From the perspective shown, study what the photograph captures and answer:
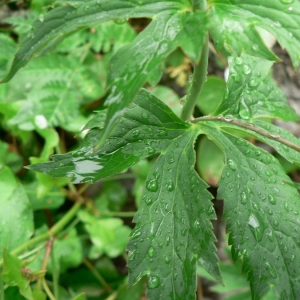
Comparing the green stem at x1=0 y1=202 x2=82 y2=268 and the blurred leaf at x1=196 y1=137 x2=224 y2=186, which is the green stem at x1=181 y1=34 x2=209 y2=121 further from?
the blurred leaf at x1=196 y1=137 x2=224 y2=186

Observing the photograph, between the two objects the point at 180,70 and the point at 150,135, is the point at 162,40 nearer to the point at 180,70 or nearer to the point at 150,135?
the point at 150,135

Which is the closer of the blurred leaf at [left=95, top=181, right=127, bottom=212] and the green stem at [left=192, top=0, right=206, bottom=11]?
the green stem at [left=192, top=0, right=206, bottom=11]

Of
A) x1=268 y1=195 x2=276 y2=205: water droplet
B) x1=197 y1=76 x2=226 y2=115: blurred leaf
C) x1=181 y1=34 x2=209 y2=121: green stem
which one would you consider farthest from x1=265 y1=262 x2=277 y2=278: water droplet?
x1=197 y1=76 x2=226 y2=115: blurred leaf

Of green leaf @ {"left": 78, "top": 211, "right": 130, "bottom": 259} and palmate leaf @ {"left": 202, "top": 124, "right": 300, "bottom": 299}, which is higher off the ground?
palmate leaf @ {"left": 202, "top": 124, "right": 300, "bottom": 299}

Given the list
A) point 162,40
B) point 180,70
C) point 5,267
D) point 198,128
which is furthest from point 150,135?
point 180,70

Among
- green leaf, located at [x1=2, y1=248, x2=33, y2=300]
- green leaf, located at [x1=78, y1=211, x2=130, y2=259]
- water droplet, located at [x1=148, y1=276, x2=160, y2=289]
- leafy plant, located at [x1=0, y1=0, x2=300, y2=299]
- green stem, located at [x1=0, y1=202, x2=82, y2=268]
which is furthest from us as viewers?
green leaf, located at [x1=78, y1=211, x2=130, y2=259]

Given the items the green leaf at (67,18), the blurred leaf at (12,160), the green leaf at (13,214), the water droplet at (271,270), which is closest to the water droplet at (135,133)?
the green leaf at (67,18)

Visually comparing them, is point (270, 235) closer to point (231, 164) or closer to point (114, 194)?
point (231, 164)
